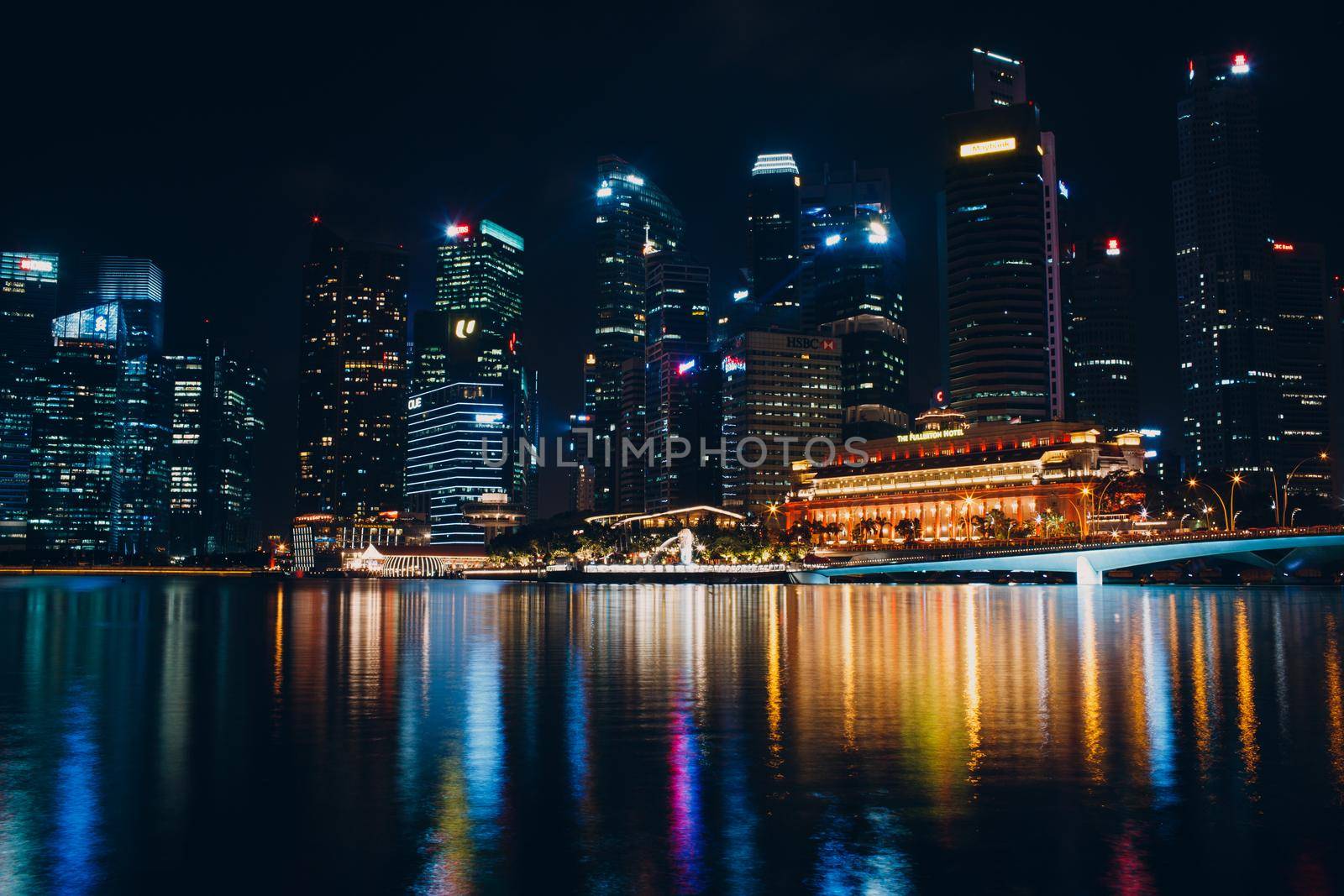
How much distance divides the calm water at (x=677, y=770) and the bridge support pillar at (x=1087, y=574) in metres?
98.0

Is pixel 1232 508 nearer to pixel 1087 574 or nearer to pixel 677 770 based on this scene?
pixel 1087 574

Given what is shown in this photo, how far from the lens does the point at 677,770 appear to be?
68.1 feet

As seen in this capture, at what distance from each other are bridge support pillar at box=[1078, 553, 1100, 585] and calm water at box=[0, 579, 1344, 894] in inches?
3859

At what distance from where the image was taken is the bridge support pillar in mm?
141000

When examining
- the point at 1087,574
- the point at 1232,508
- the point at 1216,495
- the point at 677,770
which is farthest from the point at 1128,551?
the point at 677,770

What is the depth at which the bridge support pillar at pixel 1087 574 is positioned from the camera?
141000mm

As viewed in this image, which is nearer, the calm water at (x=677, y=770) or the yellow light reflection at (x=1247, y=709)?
the calm water at (x=677, y=770)

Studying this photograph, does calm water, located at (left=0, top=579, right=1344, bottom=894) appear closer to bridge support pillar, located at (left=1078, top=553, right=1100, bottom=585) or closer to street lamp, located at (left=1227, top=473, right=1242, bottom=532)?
bridge support pillar, located at (left=1078, top=553, right=1100, bottom=585)

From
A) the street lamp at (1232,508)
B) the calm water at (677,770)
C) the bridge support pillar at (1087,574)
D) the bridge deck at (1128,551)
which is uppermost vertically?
the street lamp at (1232,508)

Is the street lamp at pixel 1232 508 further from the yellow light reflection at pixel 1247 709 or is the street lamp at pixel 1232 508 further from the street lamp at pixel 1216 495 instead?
the yellow light reflection at pixel 1247 709

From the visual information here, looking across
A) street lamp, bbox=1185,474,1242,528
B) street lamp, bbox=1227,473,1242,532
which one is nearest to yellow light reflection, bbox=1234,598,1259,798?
street lamp, bbox=1227,473,1242,532

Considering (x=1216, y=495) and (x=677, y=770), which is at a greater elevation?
(x=1216, y=495)

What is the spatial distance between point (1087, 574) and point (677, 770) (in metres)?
134

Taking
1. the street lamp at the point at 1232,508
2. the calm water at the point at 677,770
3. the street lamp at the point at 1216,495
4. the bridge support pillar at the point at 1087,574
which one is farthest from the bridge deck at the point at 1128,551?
the calm water at the point at 677,770
